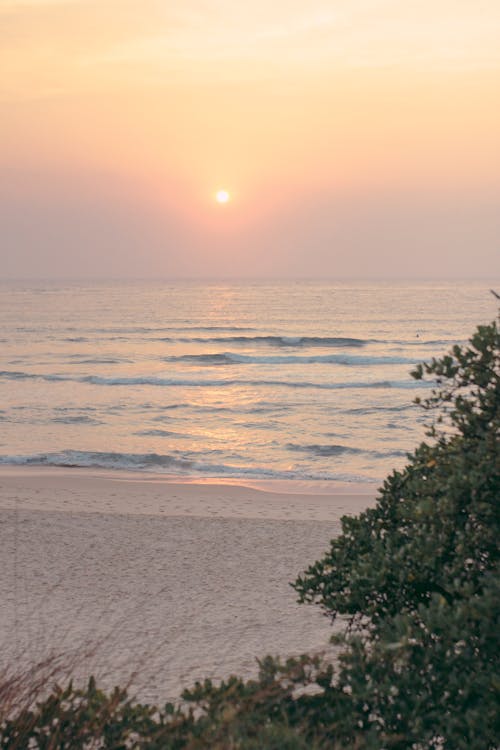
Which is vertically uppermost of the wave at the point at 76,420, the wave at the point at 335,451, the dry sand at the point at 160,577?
the dry sand at the point at 160,577

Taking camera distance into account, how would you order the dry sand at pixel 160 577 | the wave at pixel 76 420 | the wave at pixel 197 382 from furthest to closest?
the wave at pixel 197 382
the wave at pixel 76 420
the dry sand at pixel 160 577

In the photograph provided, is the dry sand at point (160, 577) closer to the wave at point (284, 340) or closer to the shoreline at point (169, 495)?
the shoreline at point (169, 495)

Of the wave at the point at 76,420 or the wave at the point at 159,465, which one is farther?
the wave at the point at 76,420

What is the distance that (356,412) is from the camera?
27.6 meters

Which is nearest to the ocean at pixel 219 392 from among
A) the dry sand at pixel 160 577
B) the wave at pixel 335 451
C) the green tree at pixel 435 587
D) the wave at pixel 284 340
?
the wave at pixel 335 451

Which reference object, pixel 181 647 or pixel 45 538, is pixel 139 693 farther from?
pixel 45 538

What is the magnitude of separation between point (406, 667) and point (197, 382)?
110ft

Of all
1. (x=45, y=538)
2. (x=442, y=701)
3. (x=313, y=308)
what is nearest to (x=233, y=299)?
(x=313, y=308)

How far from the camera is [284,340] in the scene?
56125mm

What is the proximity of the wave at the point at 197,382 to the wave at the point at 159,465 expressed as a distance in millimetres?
15389

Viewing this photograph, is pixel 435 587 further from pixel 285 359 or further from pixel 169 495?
pixel 285 359

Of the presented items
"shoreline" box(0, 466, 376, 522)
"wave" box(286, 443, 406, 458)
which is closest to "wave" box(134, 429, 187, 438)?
"wave" box(286, 443, 406, 458)

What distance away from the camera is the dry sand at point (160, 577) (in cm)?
733

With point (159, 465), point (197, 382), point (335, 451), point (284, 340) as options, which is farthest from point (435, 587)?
point (284, 340)
